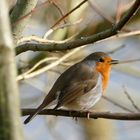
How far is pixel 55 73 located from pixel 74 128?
4.06 feet

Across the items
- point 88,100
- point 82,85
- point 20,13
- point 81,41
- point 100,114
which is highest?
point 20,13

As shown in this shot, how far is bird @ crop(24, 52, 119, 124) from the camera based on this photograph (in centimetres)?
414

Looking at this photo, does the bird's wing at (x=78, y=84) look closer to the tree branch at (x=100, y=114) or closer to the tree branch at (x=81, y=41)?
the tree branch at (x=100, y=114)

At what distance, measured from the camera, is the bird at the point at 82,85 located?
163 inches

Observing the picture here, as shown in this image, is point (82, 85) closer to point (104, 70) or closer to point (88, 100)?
point (88, 100)

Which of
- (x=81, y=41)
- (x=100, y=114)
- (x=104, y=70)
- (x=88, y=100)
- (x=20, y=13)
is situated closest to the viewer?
(x=81, y=41)

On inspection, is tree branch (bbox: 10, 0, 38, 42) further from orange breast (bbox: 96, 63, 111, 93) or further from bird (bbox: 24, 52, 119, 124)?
orange breast (bbox: 96, 63, 111, 93)

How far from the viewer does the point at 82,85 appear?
14.4 ft

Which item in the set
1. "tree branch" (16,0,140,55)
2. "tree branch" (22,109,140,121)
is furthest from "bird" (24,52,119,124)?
"tree branch" (16,0,140,55)

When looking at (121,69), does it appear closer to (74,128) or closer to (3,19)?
(74,128)

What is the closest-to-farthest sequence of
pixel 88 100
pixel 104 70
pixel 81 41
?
pixel 81 41, pixel 88 100, pixel 104 70

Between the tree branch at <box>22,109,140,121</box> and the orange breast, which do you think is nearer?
the tree branch at <box>22,109,140,121</box>

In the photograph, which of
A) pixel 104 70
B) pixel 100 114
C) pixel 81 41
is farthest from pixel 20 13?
pixel 104 70

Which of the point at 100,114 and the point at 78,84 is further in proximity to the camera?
the point at 78,84
